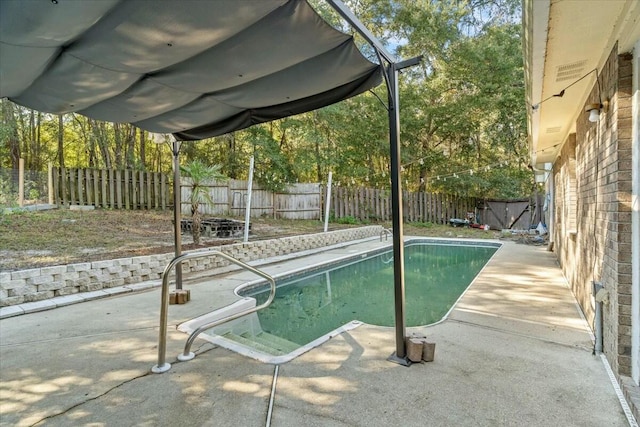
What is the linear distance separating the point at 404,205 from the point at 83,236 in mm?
11313

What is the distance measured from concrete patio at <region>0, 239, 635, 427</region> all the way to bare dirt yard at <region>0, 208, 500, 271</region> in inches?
79.0

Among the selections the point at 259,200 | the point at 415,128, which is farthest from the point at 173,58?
the point at 415,128

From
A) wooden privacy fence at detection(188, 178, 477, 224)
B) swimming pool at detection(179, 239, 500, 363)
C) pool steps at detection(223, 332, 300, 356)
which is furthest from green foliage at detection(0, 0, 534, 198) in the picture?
pool steps at detection(223, 332, 300, 356)

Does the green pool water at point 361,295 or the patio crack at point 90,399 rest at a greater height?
the patio crack at point 90,399

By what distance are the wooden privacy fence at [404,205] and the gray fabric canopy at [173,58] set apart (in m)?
10.6

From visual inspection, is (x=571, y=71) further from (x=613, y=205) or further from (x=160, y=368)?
(x=160, y=368)

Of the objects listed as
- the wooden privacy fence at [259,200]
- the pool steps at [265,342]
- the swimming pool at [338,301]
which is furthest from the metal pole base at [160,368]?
the wooden privacy fence at [259,200]

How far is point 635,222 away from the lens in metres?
2.09

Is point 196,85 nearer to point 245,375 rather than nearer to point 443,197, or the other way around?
point 245,375

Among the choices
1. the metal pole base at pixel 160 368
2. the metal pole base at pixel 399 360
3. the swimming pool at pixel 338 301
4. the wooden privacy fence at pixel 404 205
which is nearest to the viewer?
the metal pole base at pixel 160 368

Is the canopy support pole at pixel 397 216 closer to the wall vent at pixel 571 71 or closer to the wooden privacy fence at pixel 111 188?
the wall vent at pixel 571 71

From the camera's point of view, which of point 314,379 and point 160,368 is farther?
point 160,368

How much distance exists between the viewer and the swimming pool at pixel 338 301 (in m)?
3.62

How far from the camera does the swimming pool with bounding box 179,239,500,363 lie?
3623mm
